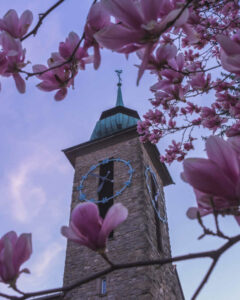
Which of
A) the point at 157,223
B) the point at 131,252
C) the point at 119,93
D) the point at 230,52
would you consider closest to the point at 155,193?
the point at 157,223

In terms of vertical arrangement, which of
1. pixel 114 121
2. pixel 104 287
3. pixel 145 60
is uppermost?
pixel 114 121

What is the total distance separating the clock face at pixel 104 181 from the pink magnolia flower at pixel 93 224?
7.93 metres

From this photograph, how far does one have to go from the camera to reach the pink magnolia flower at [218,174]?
0.70m

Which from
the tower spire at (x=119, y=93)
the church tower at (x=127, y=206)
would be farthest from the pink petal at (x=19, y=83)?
the tower spire at (x=119, y=93)

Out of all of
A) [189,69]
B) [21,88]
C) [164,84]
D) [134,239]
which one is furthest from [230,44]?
[134,239]

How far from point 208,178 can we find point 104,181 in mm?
8904

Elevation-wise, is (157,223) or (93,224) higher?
(157,223)

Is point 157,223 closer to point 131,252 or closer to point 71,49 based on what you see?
point 131,252

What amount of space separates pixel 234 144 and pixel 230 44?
9.6 inches

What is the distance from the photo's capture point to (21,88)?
128cm

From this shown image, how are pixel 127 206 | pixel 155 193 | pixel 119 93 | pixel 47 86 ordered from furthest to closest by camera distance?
pixel 119 93 → pixel 155 193 → pixel 127 206 → pixel 47 86

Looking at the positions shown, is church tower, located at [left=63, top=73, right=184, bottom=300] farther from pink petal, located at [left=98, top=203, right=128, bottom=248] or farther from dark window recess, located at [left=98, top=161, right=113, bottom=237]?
pink petal, located at [left=98, top=203, right=128, bottom=248]

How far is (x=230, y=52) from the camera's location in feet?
2.83

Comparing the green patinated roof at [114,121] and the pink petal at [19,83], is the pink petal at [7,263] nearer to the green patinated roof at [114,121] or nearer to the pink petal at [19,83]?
the pink petal at [19,83]
